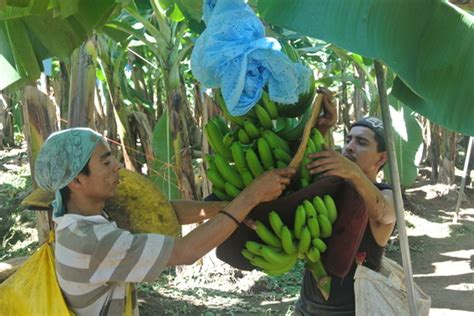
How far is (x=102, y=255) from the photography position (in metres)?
1.68

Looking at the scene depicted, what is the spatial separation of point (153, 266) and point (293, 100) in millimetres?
602

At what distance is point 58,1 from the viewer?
2076mm

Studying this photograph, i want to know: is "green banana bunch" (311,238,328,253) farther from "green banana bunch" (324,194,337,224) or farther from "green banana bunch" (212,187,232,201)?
"green banana bunch" (212,187,232,201)

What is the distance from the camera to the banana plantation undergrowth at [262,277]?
491cm

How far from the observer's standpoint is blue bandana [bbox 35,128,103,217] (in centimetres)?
175

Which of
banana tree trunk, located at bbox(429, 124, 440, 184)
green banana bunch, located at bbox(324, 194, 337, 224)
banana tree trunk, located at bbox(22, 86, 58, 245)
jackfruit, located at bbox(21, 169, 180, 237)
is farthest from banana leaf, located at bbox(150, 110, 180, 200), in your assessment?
banana tree trunk, located at bbox(429, 124, 440, 184)

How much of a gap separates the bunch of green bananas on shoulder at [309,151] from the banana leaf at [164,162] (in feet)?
9.08

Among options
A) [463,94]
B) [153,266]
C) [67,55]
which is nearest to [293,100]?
[463,94]

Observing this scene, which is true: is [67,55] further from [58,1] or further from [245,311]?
[245,311]

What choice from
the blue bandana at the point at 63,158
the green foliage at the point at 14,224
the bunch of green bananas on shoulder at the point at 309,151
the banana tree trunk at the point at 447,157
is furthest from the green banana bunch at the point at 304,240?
the banana tree trunk at the point at 447,157

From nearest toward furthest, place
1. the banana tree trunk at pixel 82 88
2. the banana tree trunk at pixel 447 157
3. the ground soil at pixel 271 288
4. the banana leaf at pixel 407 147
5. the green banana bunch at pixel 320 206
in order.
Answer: the green banana bunch at pixel 320 206 < the banana tree trunk at pixel 82 88 < the banana leaf at pixel 407 147 < the ground soil at pixel 271 288 < the banana tree trunk at pixel 447 157

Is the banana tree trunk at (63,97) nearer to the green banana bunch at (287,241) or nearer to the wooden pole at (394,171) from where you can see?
the green banana bunch at (287,241)

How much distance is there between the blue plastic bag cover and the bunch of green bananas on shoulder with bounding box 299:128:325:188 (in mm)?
169

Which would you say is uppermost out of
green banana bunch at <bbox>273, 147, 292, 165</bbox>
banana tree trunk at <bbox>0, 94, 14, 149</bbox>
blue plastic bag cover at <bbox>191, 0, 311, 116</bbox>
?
blue plastic bag cover at <bbox>191, 0, 311, 116</bbox>
